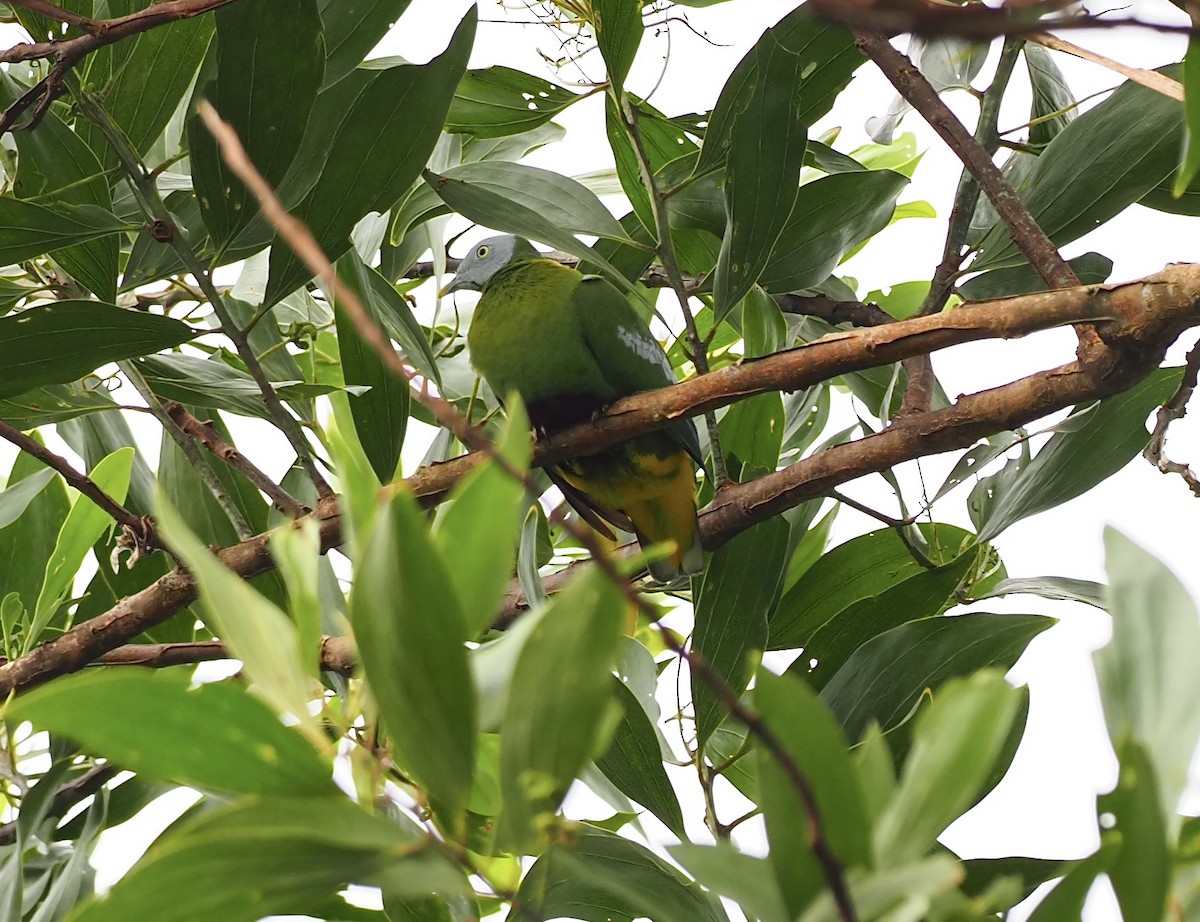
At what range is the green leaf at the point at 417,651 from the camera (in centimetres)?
40

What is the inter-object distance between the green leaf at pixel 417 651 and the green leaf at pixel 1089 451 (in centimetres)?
78

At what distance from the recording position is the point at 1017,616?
0.92 m

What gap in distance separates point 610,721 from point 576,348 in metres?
1.08

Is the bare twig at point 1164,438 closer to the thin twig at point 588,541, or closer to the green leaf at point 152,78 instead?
the thin twig at point 588,541

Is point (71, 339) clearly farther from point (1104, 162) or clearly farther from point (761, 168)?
point (1104, 162)

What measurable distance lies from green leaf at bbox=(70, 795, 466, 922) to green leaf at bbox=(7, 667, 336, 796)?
0.02m

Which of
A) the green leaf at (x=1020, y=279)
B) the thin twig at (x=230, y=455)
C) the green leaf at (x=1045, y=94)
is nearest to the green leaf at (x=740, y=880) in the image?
the thin twig at (x=230, y=455)

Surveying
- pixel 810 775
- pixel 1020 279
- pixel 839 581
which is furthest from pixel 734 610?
pixel 810 775

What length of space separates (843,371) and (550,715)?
1.72 ft

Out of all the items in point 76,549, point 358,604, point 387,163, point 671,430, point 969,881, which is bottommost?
point 969,881

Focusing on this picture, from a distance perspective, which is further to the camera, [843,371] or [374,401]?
[374,401]

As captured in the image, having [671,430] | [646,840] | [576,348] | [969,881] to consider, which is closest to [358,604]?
[969,881]

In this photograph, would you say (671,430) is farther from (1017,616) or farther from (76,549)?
(76,549)

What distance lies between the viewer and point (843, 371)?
879 millimetres
